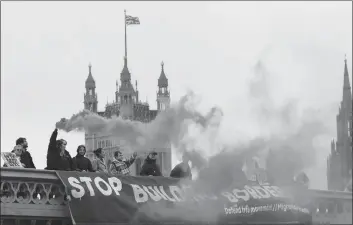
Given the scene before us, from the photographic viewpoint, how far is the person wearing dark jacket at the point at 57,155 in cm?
3512

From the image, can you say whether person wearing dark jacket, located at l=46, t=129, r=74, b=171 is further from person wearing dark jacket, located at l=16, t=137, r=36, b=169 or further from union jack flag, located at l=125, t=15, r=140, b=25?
union jack flag, located at l=125, t=15, r=140, b=25

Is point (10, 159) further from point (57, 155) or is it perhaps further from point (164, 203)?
point (164, 203)

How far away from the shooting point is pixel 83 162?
37094 millimetres

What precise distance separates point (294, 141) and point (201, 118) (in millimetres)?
3548

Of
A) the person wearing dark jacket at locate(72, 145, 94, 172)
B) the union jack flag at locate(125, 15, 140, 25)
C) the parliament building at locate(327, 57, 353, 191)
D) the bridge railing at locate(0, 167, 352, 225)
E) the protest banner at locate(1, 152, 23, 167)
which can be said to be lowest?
the parliament building at locate(327, 57, 353, 191)

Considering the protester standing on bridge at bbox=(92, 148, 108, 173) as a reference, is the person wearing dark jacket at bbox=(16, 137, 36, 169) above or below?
above

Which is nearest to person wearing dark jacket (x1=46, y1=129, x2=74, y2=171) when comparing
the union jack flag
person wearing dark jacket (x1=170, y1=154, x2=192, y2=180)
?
person wearing dark jacket (x1=170, y1=154, x2=192, y2=180)

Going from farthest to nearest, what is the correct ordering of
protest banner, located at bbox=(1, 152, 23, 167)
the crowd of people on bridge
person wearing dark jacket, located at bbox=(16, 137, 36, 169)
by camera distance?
the crowd of people on bridge
person wearing dark jacket, located at bbox=(16, 137, 36, 169)
protest banner, located at bbox=(1, 152, 23, 167)

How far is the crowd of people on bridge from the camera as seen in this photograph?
34.8 metres

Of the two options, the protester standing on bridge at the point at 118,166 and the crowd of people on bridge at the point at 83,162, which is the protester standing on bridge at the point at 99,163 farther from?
the protester standing on bridge at the point at 118,166

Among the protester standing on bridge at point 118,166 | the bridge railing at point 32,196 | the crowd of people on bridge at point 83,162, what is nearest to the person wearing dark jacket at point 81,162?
the crowd of people on bridge at point 83,162

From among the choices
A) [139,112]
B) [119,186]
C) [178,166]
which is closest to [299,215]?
[178,166]

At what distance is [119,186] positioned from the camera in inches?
1473

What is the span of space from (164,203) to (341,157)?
3665 cm
